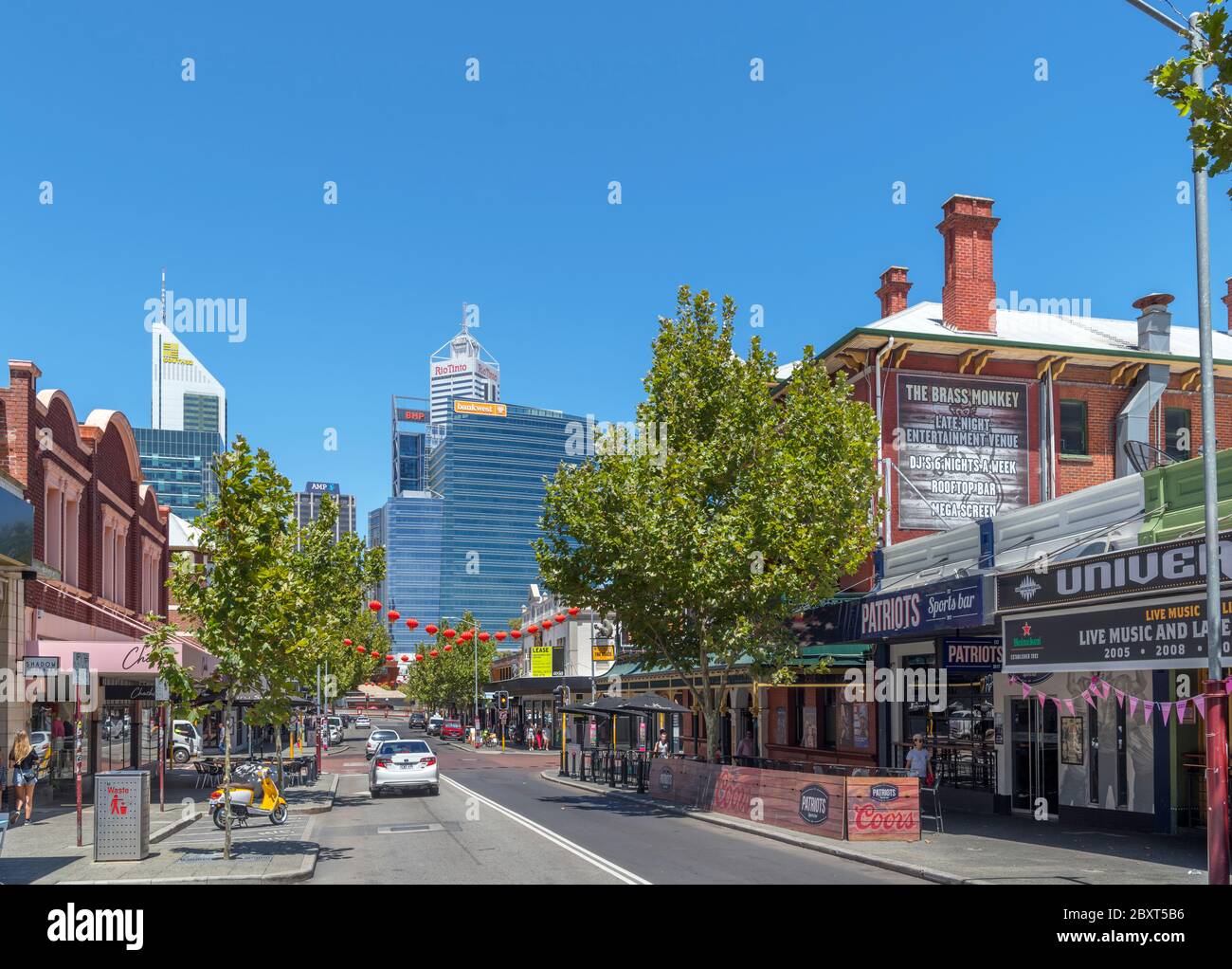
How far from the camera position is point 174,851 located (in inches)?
759

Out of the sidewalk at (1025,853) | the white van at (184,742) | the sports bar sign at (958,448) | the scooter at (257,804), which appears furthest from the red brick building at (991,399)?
the white van at (184,742)

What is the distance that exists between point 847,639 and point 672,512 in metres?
5.96

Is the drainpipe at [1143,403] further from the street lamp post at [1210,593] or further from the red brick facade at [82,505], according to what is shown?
the red brick facade at [82,505]

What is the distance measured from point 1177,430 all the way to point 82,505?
31.6 meters

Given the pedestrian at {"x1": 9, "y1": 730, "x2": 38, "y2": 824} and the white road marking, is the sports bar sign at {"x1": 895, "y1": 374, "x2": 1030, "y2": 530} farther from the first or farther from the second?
the pedestrian at {"x1": 9, "y1": 730, "x2": 38, "y2": 824}

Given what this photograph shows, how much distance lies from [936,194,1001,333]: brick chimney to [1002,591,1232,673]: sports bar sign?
1517 centimetres

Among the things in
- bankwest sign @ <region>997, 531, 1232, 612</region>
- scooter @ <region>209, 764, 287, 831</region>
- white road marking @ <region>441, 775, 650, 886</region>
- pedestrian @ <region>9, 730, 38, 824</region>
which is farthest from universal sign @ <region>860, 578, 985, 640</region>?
pedestrian @ <region>9, 730, 38, 824</region>

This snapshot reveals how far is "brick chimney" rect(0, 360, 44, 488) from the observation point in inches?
1046

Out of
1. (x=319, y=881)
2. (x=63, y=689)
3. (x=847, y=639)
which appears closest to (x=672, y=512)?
(x=847, y=639)

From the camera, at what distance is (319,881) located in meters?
15.8

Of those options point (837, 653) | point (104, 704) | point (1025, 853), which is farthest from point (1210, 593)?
point (104, 704)

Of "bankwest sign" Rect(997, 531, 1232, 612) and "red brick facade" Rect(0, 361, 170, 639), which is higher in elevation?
"red brick facade" Rect(0, 361, 170, 639)

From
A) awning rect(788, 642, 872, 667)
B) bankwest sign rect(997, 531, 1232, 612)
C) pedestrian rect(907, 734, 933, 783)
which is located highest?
bankwest sign rect(997, 531, 1232, 612)

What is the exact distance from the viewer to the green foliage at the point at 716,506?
2675cm
